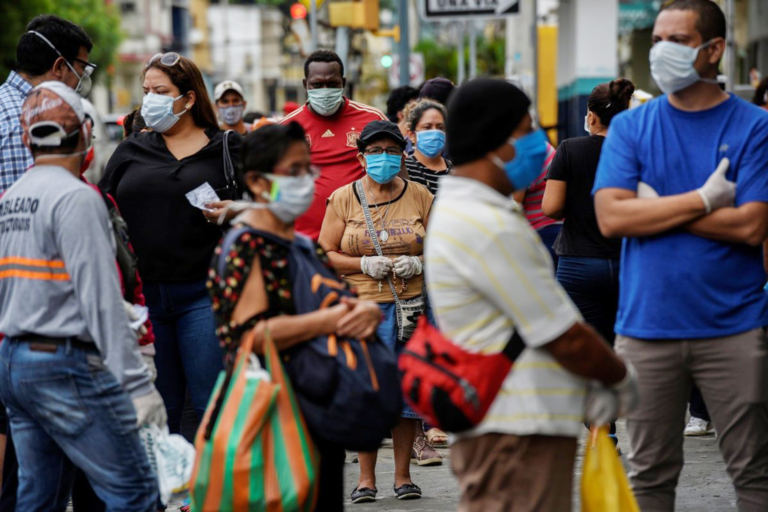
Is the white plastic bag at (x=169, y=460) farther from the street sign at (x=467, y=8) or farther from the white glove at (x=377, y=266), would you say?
the street sign at (x=467, y=8)

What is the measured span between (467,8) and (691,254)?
8.07 meters

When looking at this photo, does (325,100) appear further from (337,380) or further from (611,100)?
(337,380)

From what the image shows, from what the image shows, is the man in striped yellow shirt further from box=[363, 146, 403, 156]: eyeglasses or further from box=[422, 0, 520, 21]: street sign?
box=[422, 0, 520, 21]: street sign

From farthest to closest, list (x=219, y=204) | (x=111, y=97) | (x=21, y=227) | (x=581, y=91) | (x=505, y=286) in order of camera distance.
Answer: (x=111, y=97)
(x=581, y=91)
(x=219, y=204)
(x=21, y=227)
(x=505, y=286)

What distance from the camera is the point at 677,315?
4.25m

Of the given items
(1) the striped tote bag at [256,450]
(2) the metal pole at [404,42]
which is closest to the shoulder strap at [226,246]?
(1) the striped tote bag at [256,450]

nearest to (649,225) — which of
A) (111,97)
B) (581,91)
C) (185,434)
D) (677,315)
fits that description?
(677,315)

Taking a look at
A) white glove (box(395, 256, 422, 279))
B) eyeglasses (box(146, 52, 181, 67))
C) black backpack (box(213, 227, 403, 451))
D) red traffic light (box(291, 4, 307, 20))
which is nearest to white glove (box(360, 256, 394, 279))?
white glove (box(395, 256, 422, 279))

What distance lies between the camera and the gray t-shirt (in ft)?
13.1

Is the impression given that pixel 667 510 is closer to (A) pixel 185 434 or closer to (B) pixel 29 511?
(B) pixel 29 511

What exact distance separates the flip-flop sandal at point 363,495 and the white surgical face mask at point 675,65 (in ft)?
9.60

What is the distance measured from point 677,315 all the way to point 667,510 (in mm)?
732

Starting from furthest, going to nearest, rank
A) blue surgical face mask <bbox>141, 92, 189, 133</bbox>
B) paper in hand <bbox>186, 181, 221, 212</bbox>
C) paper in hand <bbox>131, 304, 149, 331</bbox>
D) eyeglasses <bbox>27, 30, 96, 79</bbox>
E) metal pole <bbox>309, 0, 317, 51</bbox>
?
metal pole <bbox>309, 0, 317, 51</bbox>, blue surgical face mask <bbox>141, 92, 189, 133</bbox>, paper in hand <bbox>186, 181, 221, 212</bbox>, eyeglasses <bbox>27, 30, 96, 79</bbox>, paper in hand <bbox>131, 304, 149, 331</bbox>

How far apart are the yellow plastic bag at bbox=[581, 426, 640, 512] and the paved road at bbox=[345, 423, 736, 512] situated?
2.46m
